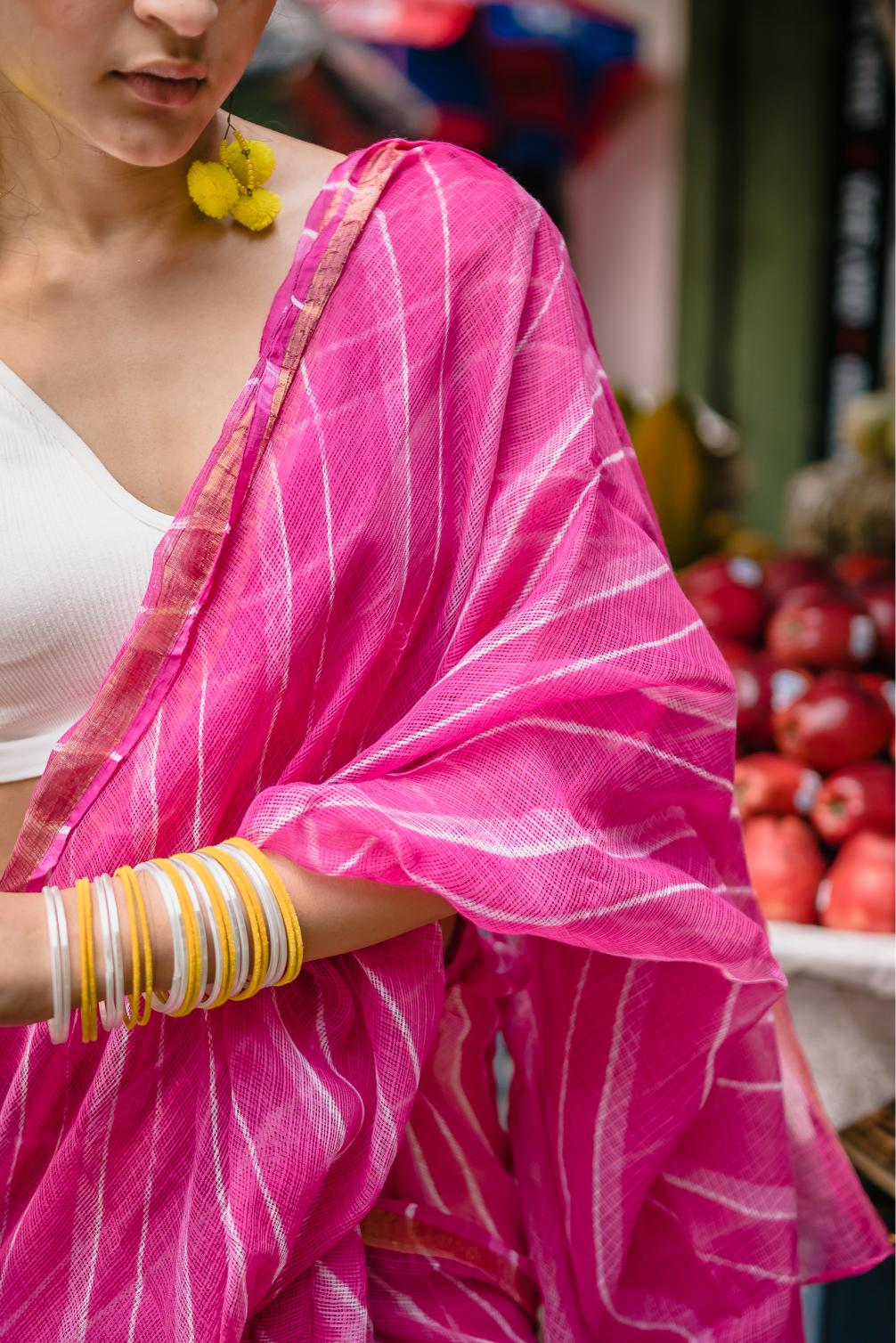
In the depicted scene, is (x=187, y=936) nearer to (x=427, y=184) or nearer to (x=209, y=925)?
(x=209, y=925)

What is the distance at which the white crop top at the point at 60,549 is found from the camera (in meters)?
0.93

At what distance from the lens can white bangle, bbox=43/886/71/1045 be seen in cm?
79

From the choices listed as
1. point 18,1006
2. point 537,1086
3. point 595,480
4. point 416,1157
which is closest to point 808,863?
point 537,1086

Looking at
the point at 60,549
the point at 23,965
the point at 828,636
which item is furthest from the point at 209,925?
the point at 828,636

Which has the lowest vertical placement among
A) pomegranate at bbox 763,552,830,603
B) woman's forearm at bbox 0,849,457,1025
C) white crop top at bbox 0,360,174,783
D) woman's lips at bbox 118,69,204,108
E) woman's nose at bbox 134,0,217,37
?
pomegranate at bbox 763,552,830,603

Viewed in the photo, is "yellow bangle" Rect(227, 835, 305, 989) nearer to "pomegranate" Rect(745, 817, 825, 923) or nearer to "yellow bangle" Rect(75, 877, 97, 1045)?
"yellow bangle" Rect(75, 877, 97, 1045)

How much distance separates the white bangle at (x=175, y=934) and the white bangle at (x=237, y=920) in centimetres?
3

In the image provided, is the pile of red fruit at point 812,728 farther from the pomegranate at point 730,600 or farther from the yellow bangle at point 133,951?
the yellow bangle at point 133,951

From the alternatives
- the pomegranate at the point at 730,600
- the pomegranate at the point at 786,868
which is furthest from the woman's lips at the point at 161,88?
the pomegranate at the point at 730,600

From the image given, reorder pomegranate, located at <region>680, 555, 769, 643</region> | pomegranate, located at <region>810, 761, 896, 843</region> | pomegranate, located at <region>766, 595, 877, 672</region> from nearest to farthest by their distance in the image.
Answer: pomegranate, located at <region>810, 761, 896, 843</region> < pomegranate, located at <region>766, 595, 877, 672</region> < pomegranate, located at <region>680, 555, 769, 643</region>

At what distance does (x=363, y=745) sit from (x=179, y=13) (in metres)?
0.49

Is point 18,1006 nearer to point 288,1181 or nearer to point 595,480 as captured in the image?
point 288,1181

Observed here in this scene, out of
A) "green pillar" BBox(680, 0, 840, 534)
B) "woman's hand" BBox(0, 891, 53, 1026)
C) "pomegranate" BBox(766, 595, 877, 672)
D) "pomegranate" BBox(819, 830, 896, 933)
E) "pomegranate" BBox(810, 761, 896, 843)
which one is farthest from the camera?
"green pillar" BBox(680, 0, 840, 534)

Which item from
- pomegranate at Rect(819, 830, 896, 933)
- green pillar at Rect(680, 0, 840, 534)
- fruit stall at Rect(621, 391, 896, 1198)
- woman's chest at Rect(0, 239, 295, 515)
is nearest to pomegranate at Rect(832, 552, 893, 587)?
fruit stall at Rect(621, 391, 896, 1198)
